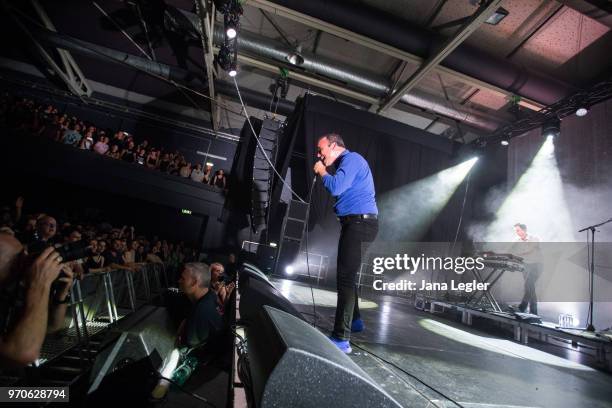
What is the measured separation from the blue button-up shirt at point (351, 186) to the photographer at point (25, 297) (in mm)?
1500

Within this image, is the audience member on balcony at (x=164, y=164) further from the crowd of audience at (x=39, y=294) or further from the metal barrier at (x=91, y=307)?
the crowd of audience at (x=39, y=294)

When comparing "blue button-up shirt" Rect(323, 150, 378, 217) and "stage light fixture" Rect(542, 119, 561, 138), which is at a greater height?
"stage light fixture" Rect(542, 119, 561, 138)

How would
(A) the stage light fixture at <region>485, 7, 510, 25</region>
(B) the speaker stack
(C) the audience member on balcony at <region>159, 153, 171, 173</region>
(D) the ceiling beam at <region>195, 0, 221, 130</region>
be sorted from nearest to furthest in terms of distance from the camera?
(A) the stage light fixture at <region>485, 7, 510, 25</region> < (D) the ceiling beam at <region>195, 0, 221, 130</region> < (B) the speaker stack < (C) the audience member on balcony at <region>159, 153, 171, 173</region>

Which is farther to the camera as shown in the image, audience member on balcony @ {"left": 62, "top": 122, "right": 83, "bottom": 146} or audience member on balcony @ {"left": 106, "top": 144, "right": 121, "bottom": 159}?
audience member on balcony @ {"left": 106, "top": 144, "right": 121, "bottom": 159}

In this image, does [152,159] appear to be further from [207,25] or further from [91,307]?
[91,307]

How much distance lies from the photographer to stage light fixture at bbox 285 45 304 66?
4.96 metres

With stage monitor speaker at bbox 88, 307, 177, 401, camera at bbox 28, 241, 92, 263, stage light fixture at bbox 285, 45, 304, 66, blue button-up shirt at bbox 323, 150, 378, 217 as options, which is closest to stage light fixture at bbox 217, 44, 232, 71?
stage light fixture at bbox 285, 45, 304, 66

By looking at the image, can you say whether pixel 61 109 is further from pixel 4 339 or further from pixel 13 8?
pixel 4 339

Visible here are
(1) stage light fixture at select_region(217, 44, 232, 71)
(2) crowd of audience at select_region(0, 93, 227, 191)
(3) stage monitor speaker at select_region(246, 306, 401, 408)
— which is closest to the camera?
(3) stage monitor speaker at select_region(246, 306, 401, 408)

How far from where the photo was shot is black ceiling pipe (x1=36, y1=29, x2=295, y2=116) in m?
6.59

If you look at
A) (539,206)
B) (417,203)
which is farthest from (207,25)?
(539,206)

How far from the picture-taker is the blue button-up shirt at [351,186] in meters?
1.89

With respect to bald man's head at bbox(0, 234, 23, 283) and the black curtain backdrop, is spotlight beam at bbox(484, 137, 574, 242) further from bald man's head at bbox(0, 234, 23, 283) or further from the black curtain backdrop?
bald man's head at bbox(0, 234, 23, 283)

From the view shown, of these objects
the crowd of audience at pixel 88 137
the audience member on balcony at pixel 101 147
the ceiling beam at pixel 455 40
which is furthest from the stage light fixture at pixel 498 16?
the audience member on balcony at pixel 101 147
